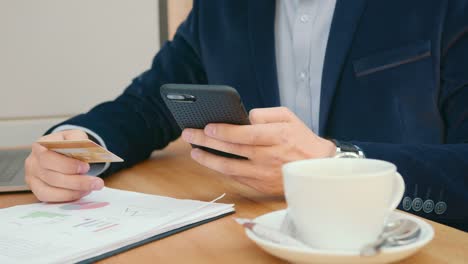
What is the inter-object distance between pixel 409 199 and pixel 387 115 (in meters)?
0.28

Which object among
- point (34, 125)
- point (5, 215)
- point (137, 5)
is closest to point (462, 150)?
point (5, 215)

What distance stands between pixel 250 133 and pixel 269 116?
0.13 feet

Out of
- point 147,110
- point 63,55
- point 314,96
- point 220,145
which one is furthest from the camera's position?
point 63,55

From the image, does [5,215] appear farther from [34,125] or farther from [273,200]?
[34,125]

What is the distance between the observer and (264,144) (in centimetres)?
75

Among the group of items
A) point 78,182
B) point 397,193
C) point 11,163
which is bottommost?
point 11,163

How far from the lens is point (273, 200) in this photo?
2.64 ft

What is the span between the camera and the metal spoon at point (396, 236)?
0.49m

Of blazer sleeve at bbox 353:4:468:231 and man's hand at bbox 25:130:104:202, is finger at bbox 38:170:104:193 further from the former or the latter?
blazer sleeve at bbox 353:4:468:231

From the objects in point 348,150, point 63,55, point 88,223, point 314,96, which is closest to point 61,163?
point 88,223

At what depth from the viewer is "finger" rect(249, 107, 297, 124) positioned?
744mm

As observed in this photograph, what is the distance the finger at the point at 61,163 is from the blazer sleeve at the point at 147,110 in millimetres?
171

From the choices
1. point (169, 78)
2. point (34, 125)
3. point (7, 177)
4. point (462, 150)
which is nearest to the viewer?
point (462, 150)

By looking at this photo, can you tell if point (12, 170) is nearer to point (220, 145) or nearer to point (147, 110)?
point (147, 110)
